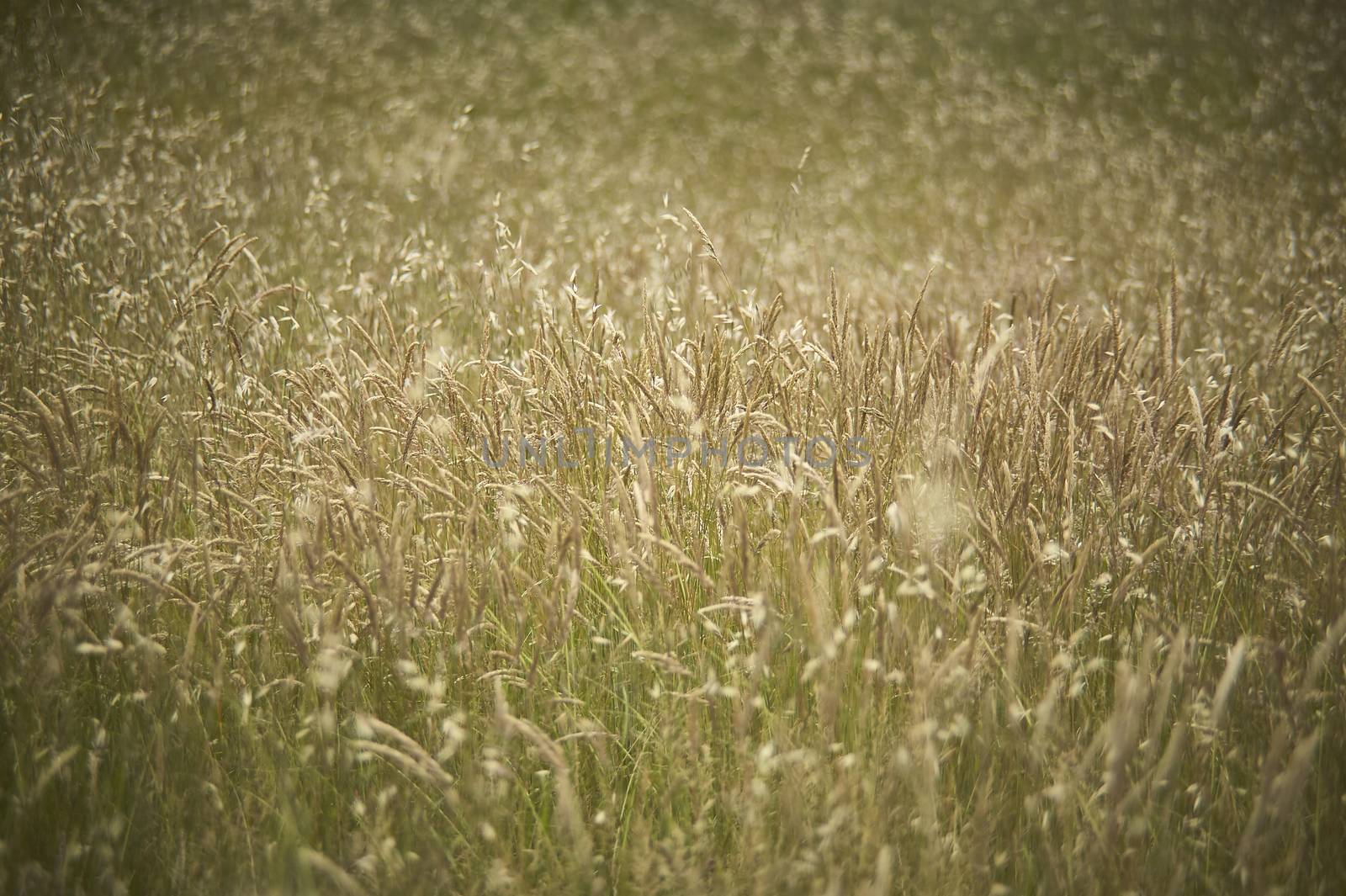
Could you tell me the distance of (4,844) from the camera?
4.19 ft

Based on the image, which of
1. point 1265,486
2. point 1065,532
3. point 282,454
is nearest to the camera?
point 1065,532

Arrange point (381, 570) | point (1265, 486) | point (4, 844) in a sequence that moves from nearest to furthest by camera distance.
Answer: point (4, 844), point (381, 570), point (1265, 486)

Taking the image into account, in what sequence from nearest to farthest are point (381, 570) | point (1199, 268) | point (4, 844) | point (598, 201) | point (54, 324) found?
point (4, 844) → point (381, 570) → point (54, 324) → point (1199, 268) → point (598, 201)

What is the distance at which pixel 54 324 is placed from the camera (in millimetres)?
3074

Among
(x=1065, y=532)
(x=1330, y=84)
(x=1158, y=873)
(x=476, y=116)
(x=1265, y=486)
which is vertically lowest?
(x=1158, y=873)

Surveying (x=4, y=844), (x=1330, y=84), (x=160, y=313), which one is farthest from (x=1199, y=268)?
(x=1330, y=84)

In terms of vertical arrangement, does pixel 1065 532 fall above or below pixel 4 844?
above

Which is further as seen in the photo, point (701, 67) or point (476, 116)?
point (701, 67)

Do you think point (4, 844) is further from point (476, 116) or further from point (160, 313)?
point (476, 116)

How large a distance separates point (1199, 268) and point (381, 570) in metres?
5.24

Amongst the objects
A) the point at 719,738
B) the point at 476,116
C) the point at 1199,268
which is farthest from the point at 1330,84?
the point at 719,738

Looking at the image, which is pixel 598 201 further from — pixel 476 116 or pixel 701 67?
pixel 701 67

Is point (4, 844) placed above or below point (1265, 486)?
below

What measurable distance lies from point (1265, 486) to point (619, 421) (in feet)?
6.24
